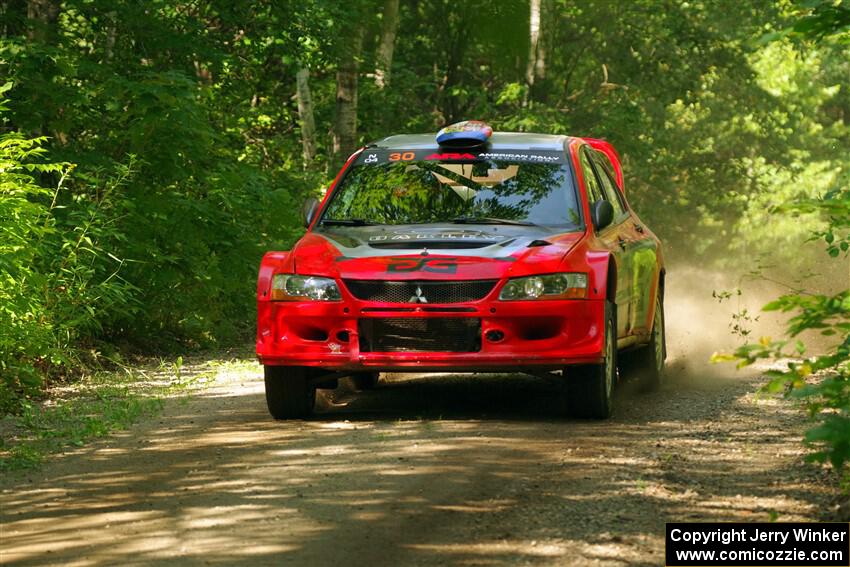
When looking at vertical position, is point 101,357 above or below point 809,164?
above

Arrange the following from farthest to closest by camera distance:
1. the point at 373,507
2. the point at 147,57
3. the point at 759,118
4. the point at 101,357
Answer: the point at 759,118 < the point at 147,57 < the point at 101,357 < the point at 373,507

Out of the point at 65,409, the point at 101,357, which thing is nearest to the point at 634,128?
the point at 101,357

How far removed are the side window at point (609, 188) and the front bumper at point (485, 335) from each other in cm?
238

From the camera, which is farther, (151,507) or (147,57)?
(147,57)

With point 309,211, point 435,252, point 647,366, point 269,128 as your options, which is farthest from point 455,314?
point 269,128

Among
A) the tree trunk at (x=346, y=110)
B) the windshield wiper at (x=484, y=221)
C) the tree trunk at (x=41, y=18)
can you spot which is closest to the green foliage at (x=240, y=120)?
the tree trunk at (x=41, y=18)

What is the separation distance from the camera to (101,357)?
47.6ft

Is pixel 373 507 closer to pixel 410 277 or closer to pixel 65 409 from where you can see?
pixel 410 277

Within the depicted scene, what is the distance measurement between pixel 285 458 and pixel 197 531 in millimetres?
1977

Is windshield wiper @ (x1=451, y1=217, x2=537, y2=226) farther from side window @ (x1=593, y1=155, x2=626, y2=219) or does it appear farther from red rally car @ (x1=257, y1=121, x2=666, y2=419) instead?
side window @ (x1=593, y1=155, x2=626, y2=219)

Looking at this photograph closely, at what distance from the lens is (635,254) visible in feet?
39.5

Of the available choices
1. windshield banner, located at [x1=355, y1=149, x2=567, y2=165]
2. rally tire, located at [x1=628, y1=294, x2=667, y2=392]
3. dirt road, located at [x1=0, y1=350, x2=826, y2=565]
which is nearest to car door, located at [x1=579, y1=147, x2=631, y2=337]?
windshield banner, located at [x1=355, y1=149, x2=567, y2=165]

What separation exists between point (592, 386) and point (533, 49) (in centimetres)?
2607

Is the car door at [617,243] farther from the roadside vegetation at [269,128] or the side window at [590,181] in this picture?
the roadside vegetation at [269,128]
